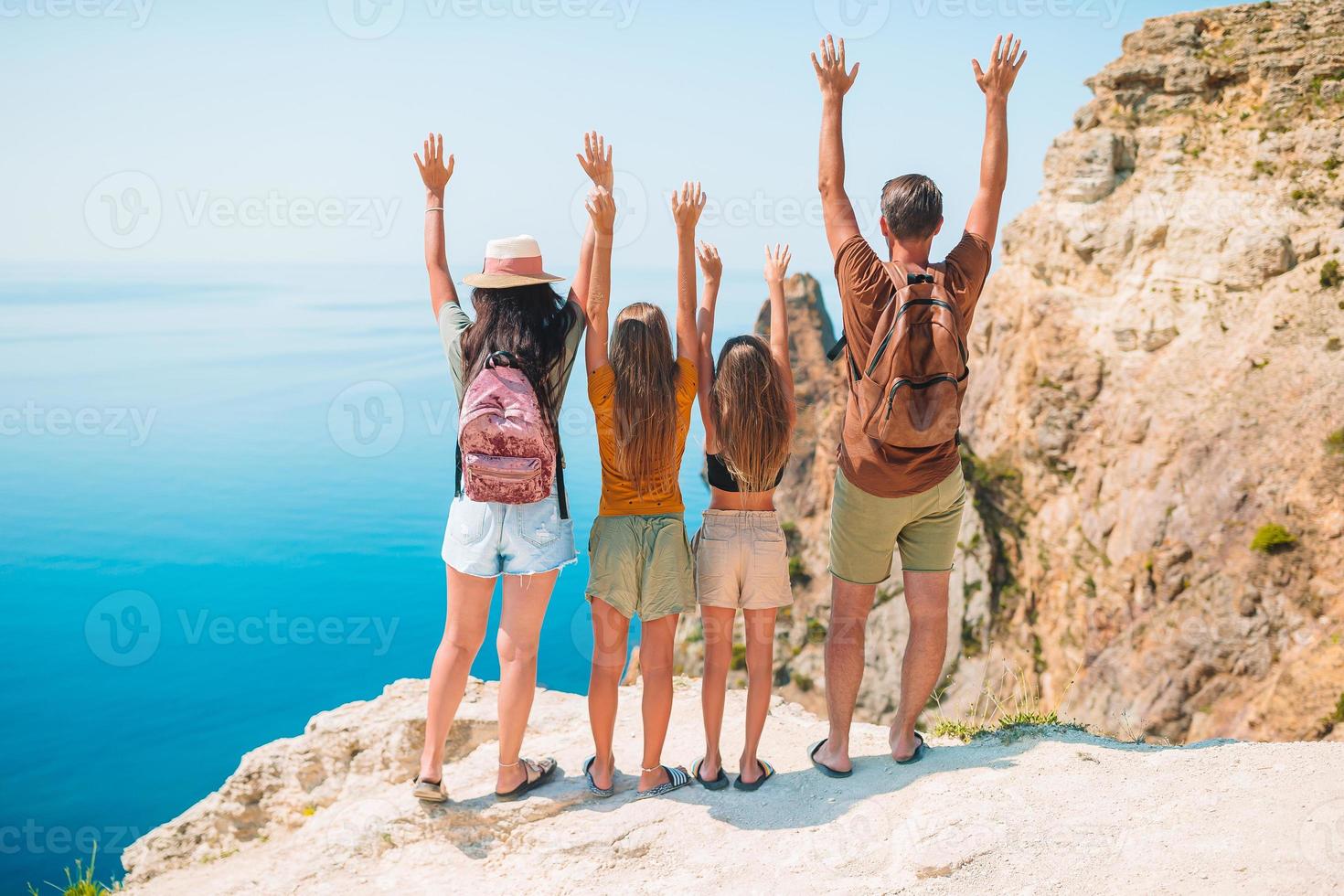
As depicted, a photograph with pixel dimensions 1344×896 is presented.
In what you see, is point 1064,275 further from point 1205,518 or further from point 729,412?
point 729,412

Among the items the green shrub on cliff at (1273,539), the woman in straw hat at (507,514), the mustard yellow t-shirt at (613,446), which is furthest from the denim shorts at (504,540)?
the green shrub on cliff at (1273,539)

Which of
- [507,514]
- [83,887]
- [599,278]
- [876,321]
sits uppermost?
[599,278]

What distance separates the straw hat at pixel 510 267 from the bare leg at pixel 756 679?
187cm

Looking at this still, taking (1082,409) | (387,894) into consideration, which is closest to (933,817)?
(387,894)

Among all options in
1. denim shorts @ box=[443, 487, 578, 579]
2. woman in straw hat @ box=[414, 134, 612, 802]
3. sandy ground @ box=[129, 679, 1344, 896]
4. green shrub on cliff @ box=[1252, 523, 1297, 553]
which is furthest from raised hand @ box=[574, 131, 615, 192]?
green shrub on cliff @ box=[1252, 523, 1297, 553]

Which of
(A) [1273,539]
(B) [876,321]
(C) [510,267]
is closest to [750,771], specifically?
(B) [876,321]

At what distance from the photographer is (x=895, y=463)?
13.4 ft

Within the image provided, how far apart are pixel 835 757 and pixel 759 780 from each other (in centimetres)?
41

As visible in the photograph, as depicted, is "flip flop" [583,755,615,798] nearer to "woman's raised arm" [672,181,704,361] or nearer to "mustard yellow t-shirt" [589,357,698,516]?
"mustard yellow t-shirt" [589,357,698,516]

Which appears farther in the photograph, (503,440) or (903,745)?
(903,745)

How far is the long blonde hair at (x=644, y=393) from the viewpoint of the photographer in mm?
4125

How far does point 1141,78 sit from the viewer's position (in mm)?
21953

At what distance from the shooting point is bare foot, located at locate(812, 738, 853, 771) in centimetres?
455

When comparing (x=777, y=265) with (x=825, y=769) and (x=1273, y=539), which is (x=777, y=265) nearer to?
(x=825, y=769)
